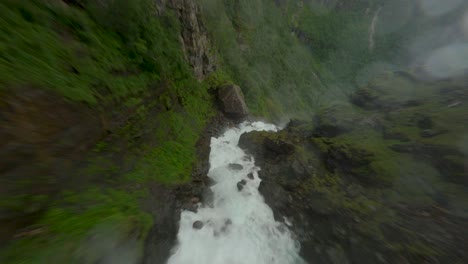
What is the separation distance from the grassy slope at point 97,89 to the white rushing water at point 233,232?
230cm

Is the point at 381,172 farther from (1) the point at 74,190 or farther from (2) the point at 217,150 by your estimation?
(1) the point at 74,190

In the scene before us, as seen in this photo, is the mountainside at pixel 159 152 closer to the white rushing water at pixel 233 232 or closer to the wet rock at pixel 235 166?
the white rushing water at pixel 233 232

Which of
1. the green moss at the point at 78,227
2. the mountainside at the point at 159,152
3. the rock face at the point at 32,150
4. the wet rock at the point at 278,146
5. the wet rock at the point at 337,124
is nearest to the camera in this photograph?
the rock face at the point at 32,150

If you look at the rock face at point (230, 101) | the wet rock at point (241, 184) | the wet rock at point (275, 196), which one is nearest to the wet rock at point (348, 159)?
the wet rock at point (275, 196)

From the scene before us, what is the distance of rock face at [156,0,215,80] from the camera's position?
1338 cm

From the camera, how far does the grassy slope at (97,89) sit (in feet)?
12.6

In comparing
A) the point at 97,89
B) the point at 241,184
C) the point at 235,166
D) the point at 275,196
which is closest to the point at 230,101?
the point at 235,166

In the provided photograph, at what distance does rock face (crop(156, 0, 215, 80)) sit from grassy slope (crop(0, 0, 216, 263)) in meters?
3.00

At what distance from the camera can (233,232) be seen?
30.7ft

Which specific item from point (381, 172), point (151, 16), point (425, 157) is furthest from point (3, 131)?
point (425, 157)

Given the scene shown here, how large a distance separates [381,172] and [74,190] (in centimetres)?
1340

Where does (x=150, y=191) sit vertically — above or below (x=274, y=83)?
below

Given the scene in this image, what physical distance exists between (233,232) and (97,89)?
885 cm

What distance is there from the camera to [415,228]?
291 inches
